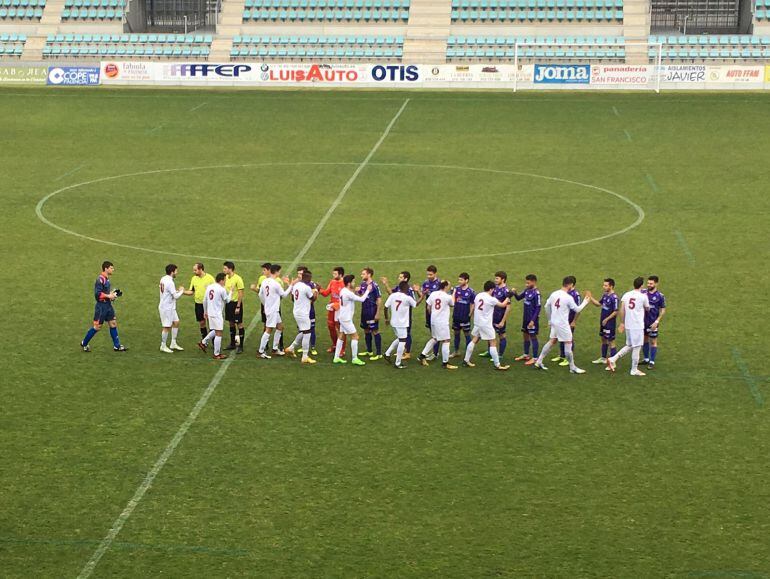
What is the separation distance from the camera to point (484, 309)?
20812mm

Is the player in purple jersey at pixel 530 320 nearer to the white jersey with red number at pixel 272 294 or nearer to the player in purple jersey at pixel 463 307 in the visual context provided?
the player in purple jersey at pixel 463 307

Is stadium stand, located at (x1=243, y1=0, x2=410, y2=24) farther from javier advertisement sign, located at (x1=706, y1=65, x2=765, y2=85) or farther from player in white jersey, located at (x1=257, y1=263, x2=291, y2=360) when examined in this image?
player in white jersey, located at (x1=257, y1=263, x2=291, y2=360)

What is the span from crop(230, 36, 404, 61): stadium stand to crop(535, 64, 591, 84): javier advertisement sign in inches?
379

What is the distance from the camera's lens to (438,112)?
5138 centimetres

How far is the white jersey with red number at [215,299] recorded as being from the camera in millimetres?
21094

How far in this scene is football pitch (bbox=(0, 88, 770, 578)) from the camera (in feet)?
48.0

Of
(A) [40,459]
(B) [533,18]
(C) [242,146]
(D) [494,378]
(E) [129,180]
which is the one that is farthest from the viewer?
(B) [533,18]

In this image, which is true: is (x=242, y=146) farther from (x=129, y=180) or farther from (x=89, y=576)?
(x=89, y=576)

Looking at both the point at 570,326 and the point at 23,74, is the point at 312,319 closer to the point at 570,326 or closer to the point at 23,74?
the point at 570,326

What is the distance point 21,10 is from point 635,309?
59.2 metres

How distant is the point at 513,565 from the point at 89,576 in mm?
4878

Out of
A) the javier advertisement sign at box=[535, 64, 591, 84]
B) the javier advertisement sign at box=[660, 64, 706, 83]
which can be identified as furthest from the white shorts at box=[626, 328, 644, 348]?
the javier advertisement sign at box=[660, 64, 706, 83]

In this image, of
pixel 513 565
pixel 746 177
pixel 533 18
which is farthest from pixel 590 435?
pixel 533 18

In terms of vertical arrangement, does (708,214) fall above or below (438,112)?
below
